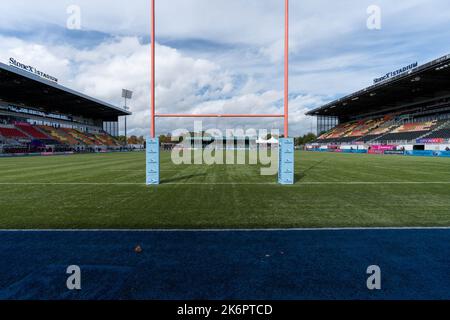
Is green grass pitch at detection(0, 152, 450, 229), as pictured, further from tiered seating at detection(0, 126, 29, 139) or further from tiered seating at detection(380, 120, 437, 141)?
tiered seating at detection(380, 120, 437, 141)

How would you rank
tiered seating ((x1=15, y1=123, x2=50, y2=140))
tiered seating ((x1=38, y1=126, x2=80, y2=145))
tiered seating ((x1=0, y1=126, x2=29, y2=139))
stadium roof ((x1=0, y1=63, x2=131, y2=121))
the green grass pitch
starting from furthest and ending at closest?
tiered seating ((x1=38, y1=126, x2=80, y2=145))
tiered seating ((x1=15, y1=123, x2=50, y2=140))
tiered seating ((x1=0, y1=126, x2=29, y2=139))
stadium roof ((x1=0, y1=63, x2=131, y2=121))
the green grass pitch

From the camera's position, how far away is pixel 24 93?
36000mm

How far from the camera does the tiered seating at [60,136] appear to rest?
43719mm

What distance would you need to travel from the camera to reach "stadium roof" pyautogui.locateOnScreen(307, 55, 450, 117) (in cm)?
3011

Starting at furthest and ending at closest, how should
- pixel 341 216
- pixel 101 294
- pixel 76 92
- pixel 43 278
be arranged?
pixel 76 92, pixel 341 216, pixel 43 278, pixel 101 294

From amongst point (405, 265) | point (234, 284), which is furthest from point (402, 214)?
point (234, 284)

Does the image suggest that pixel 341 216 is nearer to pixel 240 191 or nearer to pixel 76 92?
pixel 240 191

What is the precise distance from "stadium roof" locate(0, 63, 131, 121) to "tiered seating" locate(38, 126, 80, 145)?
4059 millimetres

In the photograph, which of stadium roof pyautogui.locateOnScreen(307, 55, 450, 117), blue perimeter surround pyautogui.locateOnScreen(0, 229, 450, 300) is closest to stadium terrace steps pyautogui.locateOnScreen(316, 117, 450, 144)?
stadium roof pyautogui.locateOnScreen(307, 55, 450, 117)

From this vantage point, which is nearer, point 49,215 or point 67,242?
point 67,242

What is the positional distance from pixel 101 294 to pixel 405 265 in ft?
11.3

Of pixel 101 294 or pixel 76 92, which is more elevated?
pixel 76 92

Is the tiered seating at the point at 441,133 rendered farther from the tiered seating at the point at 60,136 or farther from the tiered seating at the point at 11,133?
the tiered seating at the point at 11,133
